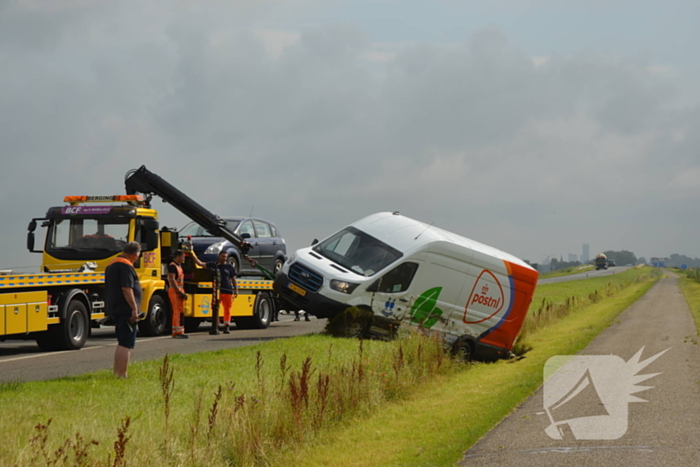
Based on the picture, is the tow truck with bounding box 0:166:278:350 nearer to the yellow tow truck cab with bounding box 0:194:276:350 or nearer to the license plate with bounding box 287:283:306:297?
the yellow tow truck cab with bounding box 0:194:276:350

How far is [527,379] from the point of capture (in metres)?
13.5

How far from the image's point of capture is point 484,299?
17422mm

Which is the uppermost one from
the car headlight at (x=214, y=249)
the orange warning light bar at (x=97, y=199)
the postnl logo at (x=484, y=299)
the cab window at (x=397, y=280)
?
the orange warning light bar at (x=97, y=199)

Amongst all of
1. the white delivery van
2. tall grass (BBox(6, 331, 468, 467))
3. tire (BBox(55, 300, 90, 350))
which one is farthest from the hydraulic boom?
tall grass (BBox(6, 331, 468, 467))

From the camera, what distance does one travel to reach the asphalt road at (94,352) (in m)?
12.2

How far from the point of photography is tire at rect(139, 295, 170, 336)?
60.8ft

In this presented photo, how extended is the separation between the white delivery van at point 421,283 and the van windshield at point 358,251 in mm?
26

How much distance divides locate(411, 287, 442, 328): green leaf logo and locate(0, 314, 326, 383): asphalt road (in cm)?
331

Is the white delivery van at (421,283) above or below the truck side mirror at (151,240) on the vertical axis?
below

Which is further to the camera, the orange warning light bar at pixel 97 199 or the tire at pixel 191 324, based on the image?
the tire at pixel 191 324

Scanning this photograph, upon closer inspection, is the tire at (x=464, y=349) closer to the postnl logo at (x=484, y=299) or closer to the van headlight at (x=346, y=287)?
the postnl logo at (x=484, y=299)

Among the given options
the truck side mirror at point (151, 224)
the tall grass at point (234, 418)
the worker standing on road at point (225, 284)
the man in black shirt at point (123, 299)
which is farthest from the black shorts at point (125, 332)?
the worker standing on road at point (225, 284)

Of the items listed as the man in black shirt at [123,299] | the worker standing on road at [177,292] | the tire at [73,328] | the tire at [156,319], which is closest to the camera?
the man in black shirt at [123,299]

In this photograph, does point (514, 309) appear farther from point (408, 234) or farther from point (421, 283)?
point (408, 234)
